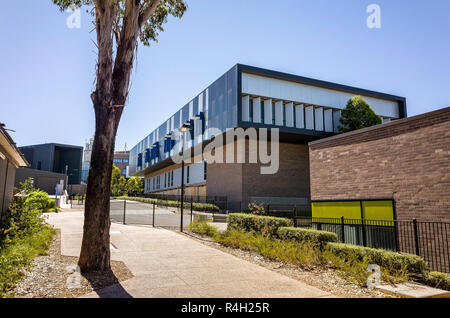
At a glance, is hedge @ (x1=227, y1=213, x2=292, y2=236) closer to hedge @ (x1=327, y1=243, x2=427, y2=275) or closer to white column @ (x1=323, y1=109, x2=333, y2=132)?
hedge @ (x1=327, y1=243, x2=427, y2=275)

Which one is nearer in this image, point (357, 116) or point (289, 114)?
point (357, 116)

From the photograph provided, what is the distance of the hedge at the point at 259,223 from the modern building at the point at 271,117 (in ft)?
44.2

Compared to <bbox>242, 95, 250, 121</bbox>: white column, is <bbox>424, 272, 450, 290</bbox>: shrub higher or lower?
lower

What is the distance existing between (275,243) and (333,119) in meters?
24.3

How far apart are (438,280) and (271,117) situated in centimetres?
2178

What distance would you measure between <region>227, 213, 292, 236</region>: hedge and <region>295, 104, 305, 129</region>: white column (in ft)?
57.2

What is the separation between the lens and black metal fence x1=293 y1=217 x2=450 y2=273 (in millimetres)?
9570

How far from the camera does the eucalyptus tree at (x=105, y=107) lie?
7.12m

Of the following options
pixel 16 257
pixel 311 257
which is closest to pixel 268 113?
pixel 311 257

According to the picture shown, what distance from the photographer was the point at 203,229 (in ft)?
46.2

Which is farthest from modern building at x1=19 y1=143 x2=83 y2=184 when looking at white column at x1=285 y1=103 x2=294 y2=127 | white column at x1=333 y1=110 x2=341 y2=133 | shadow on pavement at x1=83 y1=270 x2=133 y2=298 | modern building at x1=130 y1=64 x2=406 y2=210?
shadow on pavement at x1=83 y1=270 x2=133 y2=298

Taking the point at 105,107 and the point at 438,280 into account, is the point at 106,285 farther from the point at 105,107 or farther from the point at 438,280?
the point at 438,280
